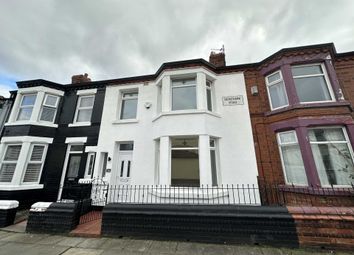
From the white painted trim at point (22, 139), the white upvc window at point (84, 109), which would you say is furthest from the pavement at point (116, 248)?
the white upvc window at point (84, 109)

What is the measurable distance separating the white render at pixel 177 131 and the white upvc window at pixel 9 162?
396 centimetres

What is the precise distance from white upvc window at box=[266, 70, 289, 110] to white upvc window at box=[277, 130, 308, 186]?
1359mm

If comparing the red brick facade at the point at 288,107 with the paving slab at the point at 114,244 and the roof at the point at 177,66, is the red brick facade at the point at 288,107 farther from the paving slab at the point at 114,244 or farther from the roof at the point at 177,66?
the paving slab at the point at 114,244

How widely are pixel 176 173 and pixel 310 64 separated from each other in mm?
7417

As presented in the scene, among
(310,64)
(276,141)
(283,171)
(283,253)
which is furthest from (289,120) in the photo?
(283,253)

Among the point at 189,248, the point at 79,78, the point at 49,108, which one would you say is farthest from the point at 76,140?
the point at 189,248

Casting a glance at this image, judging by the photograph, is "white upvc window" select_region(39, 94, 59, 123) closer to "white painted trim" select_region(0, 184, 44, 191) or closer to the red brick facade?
"white painted trim" select_region(0, 184, 44, 191)

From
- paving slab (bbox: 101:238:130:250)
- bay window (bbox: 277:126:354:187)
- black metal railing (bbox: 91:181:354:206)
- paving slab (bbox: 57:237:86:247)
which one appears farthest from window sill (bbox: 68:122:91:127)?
bay window (bbox: 277:126:354:187)

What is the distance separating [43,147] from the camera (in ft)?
28.3

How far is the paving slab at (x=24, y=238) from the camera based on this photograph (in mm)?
4485

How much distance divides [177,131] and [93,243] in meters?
4.57

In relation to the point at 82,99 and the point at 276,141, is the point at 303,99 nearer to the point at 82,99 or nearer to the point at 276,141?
the point at 276,141

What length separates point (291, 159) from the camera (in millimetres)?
6621

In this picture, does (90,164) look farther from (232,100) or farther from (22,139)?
(232,100)
